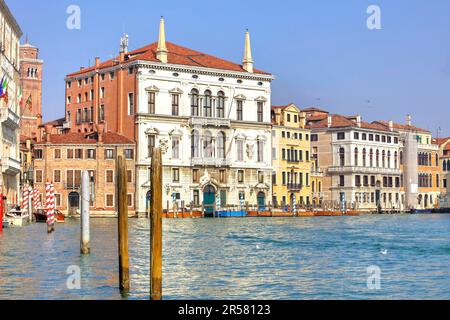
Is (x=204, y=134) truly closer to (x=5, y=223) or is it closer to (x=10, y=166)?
(x=10, y=166)

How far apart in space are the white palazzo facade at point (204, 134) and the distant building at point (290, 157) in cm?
411

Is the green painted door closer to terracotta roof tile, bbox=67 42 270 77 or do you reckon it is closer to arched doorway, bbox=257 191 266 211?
arched doorway, bbox=257 191 266 211

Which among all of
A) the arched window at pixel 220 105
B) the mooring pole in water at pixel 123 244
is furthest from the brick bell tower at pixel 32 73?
the mooring pole in water at pixel 123 244

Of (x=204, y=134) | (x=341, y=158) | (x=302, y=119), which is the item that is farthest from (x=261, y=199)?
(x=341, y=158)

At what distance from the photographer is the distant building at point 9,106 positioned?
4438 centimetres

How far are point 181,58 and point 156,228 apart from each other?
5279 centimetres

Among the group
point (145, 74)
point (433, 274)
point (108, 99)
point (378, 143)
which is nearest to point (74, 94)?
point (108, 99)

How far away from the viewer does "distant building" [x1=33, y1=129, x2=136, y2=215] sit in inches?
2320

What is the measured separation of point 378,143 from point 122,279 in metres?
72.6

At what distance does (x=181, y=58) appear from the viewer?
65438 millimetres

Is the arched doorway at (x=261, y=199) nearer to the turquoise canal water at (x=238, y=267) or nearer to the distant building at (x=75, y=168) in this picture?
the distant building at (x=75, y=168)

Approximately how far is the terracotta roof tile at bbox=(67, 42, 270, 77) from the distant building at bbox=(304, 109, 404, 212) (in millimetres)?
15224

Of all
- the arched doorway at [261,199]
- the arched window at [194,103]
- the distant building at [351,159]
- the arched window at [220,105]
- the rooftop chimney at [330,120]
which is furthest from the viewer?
the rooftop chimney at [330,120]
